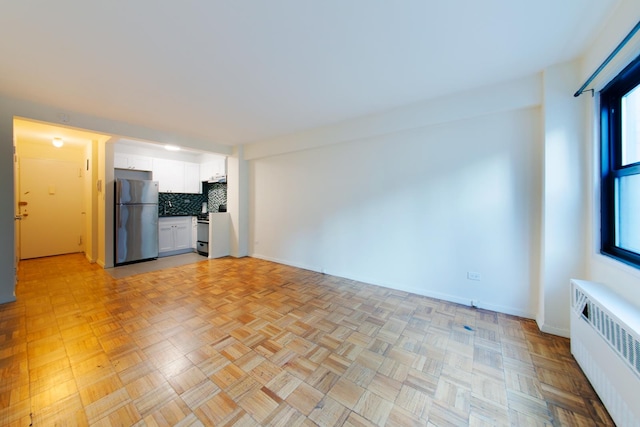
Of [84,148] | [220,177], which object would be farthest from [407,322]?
[84,148]

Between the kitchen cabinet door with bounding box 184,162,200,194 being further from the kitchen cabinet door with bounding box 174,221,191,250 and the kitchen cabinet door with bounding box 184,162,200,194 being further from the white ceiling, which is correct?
the white ceiling

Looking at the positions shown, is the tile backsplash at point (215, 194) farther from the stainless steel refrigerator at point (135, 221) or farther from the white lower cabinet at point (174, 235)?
the stainless steel refrigerator at point (135, 221)

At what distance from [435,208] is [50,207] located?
300 inches

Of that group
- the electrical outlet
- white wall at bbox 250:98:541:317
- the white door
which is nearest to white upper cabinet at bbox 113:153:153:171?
the white door

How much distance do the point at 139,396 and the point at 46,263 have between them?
5.26m

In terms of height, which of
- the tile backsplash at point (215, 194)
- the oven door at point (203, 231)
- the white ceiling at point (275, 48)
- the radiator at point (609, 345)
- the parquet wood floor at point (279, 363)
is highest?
the white ceiling at point (275, 48)

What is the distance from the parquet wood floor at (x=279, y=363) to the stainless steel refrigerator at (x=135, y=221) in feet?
5.16

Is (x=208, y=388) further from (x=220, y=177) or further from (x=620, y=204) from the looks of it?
(x=220, y=177)

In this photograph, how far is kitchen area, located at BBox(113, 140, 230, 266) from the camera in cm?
458

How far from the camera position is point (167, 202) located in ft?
18.6

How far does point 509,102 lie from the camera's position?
2.40 m

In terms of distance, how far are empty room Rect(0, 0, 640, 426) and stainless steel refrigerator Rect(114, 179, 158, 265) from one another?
55cm

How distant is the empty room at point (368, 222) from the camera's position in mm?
1454

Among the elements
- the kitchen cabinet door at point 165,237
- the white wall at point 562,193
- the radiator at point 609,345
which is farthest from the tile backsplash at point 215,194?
the radiator at point 609,345
